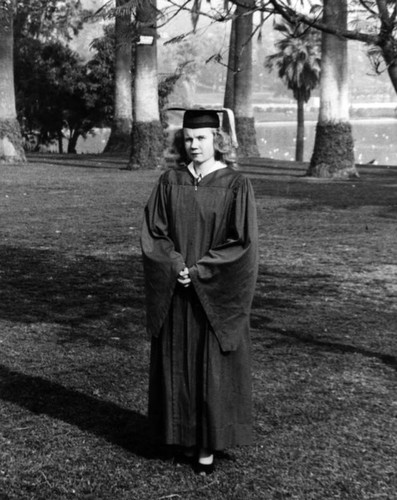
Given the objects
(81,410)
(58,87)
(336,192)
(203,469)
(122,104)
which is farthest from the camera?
(58,87)

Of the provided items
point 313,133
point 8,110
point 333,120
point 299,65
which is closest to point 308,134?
point 313,133

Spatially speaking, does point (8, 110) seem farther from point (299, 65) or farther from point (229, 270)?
point (299, 65)

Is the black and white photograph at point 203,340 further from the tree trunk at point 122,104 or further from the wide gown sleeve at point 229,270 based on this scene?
the tree trunk at point 122,104

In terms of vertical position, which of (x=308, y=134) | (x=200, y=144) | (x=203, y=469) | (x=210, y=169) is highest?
(x=200, y=144)

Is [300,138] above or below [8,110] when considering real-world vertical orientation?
below

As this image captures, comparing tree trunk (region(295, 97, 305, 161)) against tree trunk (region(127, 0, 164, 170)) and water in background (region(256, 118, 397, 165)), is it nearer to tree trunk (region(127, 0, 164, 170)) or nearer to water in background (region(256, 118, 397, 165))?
tree trunk (region(127, 0, 164, 170))

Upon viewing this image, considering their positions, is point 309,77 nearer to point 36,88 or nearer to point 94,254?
point 36,88

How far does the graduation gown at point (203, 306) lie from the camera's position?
Result: 4.75 metres

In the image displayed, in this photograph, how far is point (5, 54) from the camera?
27.5m

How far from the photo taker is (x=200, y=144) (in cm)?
479

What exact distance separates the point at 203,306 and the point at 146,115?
2116 centimetres

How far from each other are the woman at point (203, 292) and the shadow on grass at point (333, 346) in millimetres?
2647

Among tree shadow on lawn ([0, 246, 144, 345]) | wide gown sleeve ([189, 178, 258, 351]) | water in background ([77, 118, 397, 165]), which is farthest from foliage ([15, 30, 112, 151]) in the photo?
water in background ([77, 118, 397, 165])

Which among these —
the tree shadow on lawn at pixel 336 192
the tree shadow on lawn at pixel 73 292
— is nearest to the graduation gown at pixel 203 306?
the tree shadow on lawn at pixel 73 292
